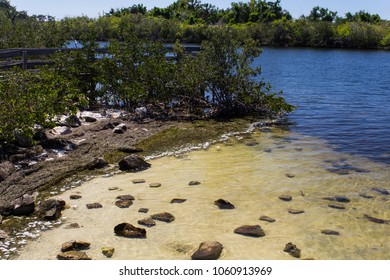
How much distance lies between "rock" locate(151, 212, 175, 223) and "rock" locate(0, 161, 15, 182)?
3768 millimetres

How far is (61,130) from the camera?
13.6m

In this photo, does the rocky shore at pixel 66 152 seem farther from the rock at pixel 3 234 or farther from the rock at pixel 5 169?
the rock at pixel 3 234

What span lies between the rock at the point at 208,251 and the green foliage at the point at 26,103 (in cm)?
632

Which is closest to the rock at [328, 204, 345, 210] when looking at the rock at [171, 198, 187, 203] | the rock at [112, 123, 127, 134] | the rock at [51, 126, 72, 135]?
the rock at [171, 198, 187, 203]

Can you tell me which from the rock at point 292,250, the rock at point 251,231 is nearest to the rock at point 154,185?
the rock at point 251,231

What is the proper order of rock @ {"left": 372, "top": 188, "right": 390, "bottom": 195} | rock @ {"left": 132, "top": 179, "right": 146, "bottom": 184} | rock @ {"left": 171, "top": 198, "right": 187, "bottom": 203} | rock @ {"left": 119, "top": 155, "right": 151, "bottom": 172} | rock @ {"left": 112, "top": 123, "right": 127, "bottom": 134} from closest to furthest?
rock @ {"left": 171, "top": 198, "right": 187, "bottom": 203} → rock @ {"left": 372, "top": 188, "right": 390, "bottom": 195} → rock @ {"left": 132, "top": 179, "right": 146, "bottom": 184} → rock @ {"left": 119, "top": 155, "right": 151, "bottom": 172} → rock @ {"left": 112, "top": 123, "right": 127, "bottom": 134}

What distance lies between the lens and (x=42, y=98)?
12367 millimetres

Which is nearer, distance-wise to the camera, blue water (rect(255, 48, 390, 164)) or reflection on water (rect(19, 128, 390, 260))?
reflection on water (rect(19, 128, 390, 260))

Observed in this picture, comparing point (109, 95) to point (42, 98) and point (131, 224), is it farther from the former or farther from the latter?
point (131, 224)

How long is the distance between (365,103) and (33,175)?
18.3 m

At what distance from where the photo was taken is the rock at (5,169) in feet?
32.4

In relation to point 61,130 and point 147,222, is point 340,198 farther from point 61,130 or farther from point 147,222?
point 61,130

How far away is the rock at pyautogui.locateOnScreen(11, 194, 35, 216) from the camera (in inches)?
322

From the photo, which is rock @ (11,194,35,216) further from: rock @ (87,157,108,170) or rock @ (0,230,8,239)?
rock @ (87,157,108,170)
